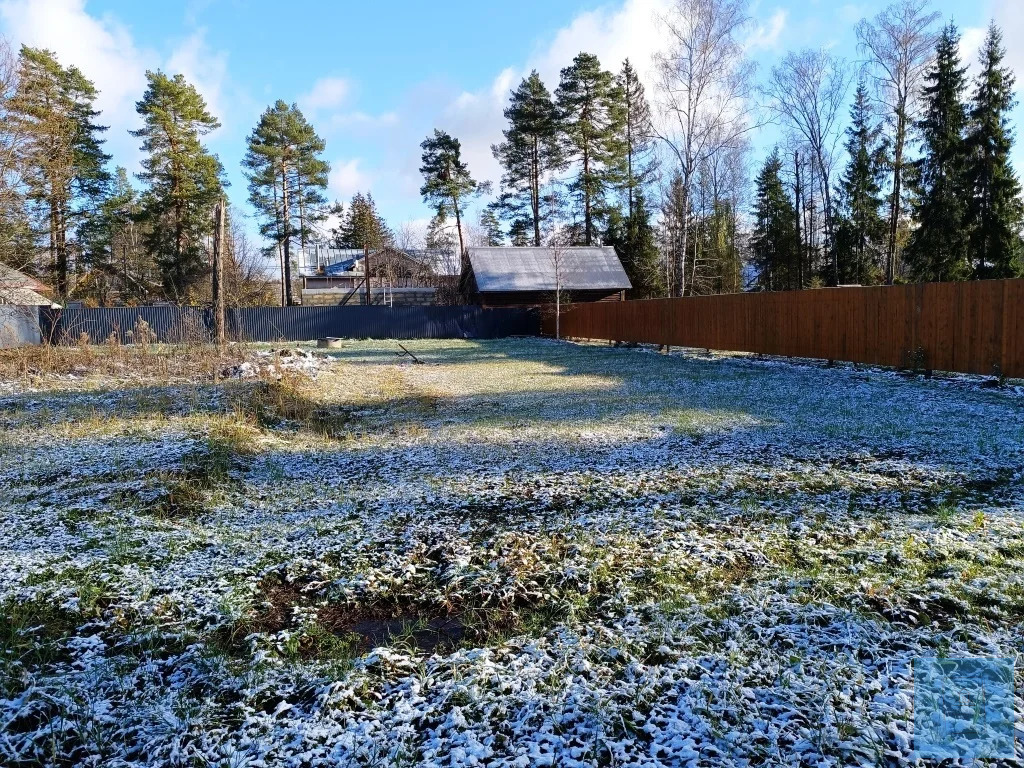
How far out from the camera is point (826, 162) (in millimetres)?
21375

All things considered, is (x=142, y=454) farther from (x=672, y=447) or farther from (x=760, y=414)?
(x=760, y=414)

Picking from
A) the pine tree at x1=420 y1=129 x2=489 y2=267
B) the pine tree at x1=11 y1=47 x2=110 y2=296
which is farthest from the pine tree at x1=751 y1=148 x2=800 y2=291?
the pine tree at x1=11 y1=47 x2=110 y2=296

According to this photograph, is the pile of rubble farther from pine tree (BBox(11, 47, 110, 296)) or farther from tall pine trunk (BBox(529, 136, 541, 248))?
tall pine trunk (BBox(529, 136, 541, 248))

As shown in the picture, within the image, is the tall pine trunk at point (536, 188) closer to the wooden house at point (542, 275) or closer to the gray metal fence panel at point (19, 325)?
the wooden house at point (542, 275)

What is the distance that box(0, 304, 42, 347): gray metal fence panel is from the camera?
1566 centimetres

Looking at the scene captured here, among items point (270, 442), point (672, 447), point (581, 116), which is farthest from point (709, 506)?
point (581, 116)

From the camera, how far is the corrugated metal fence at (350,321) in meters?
21.9

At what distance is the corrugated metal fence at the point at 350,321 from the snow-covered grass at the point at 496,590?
63.2 ft

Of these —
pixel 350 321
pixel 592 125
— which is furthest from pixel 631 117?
pixel 350 321

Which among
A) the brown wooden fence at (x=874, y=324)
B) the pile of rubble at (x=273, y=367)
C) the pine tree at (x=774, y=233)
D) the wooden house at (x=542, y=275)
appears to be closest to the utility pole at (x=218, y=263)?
the pile of rubble at (x=273, y=367)

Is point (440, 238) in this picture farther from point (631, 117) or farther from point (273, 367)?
point (273, 367)

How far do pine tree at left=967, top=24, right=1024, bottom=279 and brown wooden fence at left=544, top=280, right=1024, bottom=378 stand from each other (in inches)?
504

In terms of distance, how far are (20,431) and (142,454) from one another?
1990 mm

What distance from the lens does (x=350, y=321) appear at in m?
24.9
